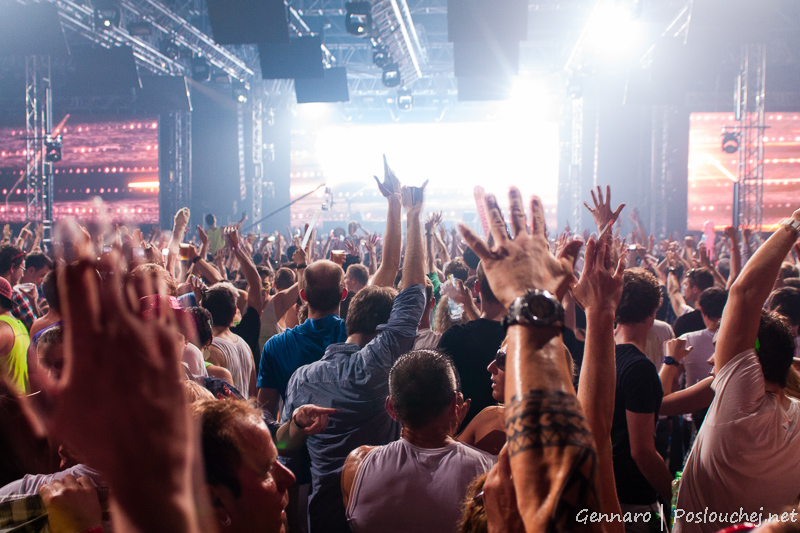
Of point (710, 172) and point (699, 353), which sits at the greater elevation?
point (710, 172)

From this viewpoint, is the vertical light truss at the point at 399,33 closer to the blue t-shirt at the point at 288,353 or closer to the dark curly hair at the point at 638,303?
the blue t-shirt at the point at 288,353

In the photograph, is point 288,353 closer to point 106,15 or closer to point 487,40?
point 487,40

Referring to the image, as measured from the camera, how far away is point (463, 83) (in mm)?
11414

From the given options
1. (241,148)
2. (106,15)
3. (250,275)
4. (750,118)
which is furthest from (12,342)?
(241,148)

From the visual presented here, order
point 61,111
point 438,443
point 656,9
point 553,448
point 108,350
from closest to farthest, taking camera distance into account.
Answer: point 108,350 → point 553,448 → point 438,443 → point 656,9 → point 61,111

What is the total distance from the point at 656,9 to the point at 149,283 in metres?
15.7

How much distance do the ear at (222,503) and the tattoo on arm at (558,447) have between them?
59 cm

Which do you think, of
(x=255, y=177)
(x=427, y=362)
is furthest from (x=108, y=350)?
(x=255, y=177)

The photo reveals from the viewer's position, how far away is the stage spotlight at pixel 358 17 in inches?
428

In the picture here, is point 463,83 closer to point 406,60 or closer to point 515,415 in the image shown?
point 406,60

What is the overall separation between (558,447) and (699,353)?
321cm

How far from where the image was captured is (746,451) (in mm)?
1864

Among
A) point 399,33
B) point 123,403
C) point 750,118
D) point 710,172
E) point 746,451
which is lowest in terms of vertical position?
point 746,451

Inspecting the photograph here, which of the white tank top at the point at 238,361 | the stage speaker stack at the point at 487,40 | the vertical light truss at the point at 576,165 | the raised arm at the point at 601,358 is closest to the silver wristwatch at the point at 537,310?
the raised arm at the point at 601,358
